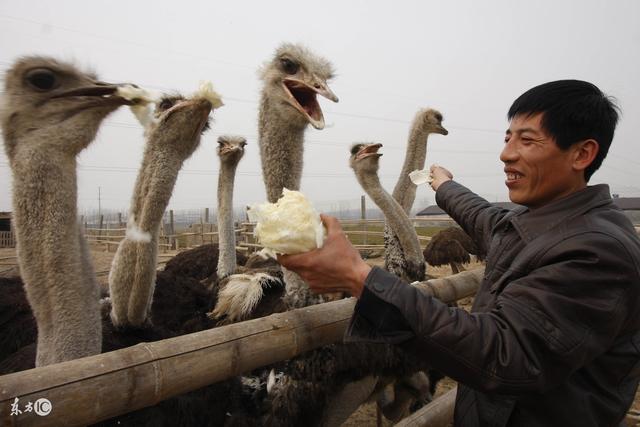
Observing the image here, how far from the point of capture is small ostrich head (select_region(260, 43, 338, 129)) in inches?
96.4

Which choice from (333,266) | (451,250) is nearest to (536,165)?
(333,266)

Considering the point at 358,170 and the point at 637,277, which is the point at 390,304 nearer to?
the point at 637,277

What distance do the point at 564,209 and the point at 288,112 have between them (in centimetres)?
165

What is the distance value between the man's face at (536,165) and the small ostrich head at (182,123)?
1461 mm

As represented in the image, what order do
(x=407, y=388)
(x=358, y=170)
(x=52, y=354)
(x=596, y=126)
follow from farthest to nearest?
(x=358, y=170), (x=407, y=388), (x=52, y=354), (x=596, y=126)

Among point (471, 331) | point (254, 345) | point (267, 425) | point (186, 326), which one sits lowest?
point (267, 425)

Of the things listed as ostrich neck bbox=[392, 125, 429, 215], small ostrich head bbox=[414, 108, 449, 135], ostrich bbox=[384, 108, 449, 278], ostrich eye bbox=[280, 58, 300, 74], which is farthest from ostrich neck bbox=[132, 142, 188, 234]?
small ostrich head bbox=[414, 108, 449, 135]

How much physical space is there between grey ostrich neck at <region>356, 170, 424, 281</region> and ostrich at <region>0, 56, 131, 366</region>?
8.82 ft

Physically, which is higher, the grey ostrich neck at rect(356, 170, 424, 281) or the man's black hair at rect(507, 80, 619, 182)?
the man's black hair at rect(507, 80, 619, 182)

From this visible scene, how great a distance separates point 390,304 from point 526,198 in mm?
528

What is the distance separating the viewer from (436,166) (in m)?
2.30

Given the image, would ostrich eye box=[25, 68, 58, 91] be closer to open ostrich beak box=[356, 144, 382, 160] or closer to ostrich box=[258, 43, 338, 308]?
ostrich box=[258, 43, 338, 308]

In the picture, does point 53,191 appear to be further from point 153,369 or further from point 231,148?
point 231,148

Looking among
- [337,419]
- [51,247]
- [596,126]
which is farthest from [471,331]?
[337,419]
